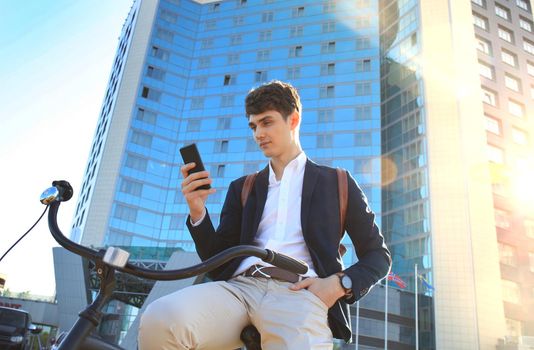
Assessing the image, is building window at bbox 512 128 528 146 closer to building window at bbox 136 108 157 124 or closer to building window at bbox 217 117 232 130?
building window at bbox 217 117 232 130

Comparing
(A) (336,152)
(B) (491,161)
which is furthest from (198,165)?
(B) (491,161)

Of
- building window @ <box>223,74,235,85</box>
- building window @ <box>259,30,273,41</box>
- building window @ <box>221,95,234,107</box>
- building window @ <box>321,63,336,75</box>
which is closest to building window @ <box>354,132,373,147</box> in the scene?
building window @ <box>321,63,336,75</box>

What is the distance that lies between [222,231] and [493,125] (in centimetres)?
4681

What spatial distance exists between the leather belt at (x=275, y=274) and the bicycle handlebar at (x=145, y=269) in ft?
1.56

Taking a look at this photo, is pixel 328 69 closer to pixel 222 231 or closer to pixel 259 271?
pixel 222 231

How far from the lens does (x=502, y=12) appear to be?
50.6m

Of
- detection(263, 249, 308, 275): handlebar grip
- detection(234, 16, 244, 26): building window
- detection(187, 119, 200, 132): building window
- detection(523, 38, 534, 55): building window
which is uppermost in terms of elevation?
detection(234, 16, 244, 26): building window

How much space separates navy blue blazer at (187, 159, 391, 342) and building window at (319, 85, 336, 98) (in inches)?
1749

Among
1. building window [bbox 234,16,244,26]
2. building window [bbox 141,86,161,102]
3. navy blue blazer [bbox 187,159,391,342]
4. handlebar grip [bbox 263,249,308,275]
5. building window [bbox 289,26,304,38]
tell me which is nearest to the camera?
handlebar grip [bbox 263,249,308,275]

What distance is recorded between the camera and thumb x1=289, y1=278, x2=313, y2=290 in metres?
2.13

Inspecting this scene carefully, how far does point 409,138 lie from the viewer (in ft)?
143

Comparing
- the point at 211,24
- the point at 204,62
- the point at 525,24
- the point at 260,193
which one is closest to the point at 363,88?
the point at 204,62

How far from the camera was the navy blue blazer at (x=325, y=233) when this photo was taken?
7.67ft

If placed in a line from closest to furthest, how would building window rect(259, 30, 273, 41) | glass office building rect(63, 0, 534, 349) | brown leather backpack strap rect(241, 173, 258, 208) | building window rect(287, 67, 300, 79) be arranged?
brown leather backpack strap rect(241, 173, 258, 208) → glass office building rect(63, 0, 534, 349) → building window rect(287, 67, 300, 79) → building window rect(259, 30, 273, 41)
